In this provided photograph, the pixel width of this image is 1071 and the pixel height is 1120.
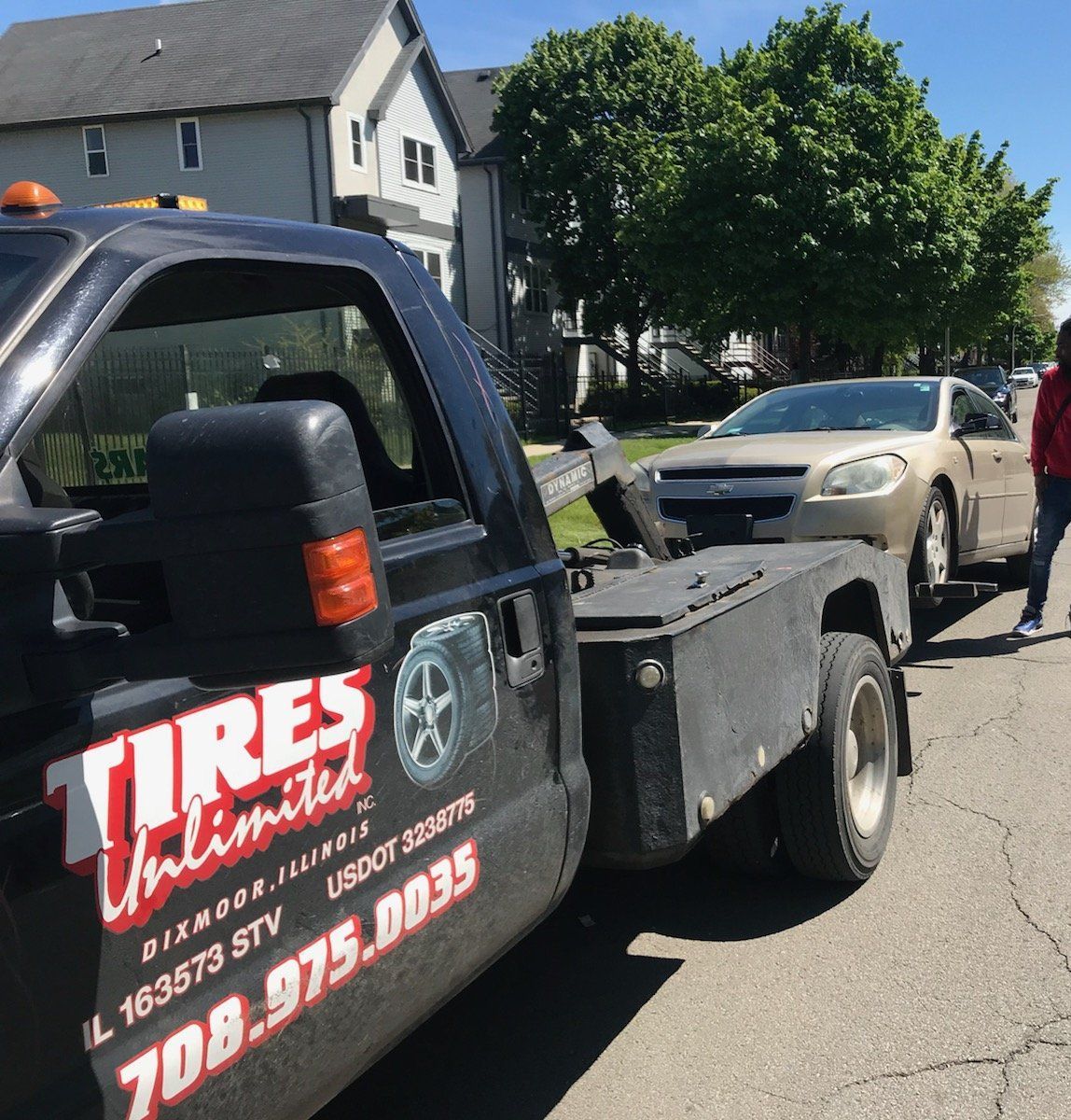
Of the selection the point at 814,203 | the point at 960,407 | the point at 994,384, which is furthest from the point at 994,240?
the point at 960,407

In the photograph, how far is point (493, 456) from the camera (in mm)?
2789

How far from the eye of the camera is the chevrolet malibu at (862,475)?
721cm

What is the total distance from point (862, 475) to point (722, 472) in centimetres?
82

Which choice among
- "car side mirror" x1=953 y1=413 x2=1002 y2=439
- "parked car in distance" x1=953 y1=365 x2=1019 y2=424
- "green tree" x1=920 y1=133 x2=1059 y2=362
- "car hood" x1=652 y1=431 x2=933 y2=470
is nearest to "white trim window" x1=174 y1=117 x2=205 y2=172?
"green tree" x1=920 y1=133 x2=1059 y2=362

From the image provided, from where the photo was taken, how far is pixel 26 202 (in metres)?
2.22

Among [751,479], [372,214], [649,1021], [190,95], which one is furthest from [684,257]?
[649,1021]

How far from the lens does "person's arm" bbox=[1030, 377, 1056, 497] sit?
7.97 meters

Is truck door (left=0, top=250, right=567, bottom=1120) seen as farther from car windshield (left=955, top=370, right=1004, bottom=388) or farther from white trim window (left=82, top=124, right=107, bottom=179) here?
car windshield (left=955, top=370, right=1004, bottom=388)

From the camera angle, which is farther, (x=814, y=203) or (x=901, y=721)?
(x=814, y=203)

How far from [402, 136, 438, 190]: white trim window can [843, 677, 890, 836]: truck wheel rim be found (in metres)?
33.4

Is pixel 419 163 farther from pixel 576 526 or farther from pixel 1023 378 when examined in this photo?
pixel 1023 378

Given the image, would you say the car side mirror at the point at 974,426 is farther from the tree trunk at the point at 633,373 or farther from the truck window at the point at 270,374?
the tree trunk at the point at 633,373

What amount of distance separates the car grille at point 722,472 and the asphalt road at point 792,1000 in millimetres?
2607

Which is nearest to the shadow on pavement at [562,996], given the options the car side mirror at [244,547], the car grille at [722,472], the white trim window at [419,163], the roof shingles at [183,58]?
the car side mirror at [244,547]
